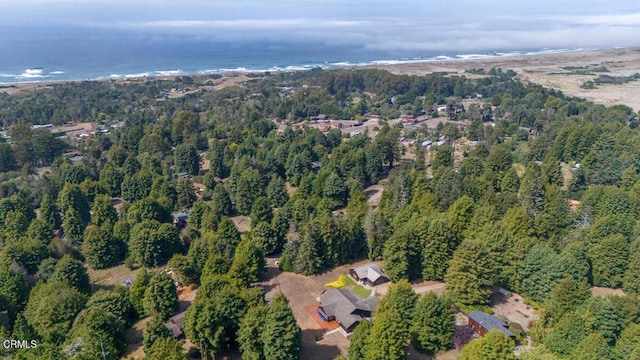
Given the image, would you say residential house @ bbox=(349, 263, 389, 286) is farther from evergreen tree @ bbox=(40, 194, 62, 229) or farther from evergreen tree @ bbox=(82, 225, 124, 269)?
evergreen tree @ bbox=(40, 194, 62, 229)

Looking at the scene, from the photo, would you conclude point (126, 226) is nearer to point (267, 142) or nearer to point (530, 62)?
point (267, 142)

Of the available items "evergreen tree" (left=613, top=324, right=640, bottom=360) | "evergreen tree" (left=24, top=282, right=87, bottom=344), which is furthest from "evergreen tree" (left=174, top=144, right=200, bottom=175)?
"evergreen tree" (left=613, top=324, right=640, bottom=360)

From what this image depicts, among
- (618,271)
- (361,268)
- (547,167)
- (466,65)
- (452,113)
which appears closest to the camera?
(618,271)

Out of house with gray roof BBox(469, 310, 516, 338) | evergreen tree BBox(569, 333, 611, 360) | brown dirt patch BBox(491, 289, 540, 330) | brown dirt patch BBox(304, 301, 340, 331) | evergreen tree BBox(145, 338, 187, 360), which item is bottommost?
brown dirt patch BBox(491, 289, 540, 330)

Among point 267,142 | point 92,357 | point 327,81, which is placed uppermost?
point 327,81

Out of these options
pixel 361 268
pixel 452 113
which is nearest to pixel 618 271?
pixel 361 268

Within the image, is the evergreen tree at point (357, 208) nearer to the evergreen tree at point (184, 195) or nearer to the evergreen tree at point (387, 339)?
the evergreen tree at point (387, 339)

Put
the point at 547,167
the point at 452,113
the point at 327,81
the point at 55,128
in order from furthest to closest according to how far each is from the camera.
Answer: the point at 327,81 → the point at 452,113 → the point at 55,128 → the point at 547,167

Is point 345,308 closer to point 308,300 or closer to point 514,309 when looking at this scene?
point 308,300
